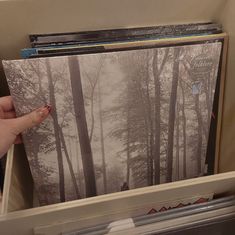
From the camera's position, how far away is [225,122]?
0.95 meters

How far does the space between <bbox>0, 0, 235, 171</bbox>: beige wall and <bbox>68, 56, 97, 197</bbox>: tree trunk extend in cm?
13

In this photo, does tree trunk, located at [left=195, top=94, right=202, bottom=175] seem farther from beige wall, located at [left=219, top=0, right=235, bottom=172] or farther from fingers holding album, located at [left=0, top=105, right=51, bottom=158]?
fingers holding album, located at [left=0, top=105, right=51, bottom=158]

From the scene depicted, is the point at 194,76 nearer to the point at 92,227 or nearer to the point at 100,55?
the point at 100,55

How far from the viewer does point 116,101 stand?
802mm

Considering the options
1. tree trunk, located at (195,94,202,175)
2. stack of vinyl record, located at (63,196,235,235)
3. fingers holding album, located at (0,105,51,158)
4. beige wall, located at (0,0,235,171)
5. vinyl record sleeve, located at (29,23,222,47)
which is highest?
beige wall, located at (0,0,235,171)

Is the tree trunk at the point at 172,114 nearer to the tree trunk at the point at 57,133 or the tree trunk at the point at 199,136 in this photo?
the tree trunk at the point at 199,136

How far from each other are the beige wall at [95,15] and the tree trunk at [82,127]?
0.42ft

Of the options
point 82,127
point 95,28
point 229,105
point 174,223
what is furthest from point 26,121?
point 229,105

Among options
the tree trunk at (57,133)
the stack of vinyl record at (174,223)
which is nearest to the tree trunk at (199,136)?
the stack of vinyl record at (174,223)

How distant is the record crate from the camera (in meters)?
0.68

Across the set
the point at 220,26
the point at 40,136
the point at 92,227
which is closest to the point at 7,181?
the point at 40,136

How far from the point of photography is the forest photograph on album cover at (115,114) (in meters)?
0.75

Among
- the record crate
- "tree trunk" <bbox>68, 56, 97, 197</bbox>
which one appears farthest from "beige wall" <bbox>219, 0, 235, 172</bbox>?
"tree trunk" <bbox>68, 56, 97, 197</bbox>

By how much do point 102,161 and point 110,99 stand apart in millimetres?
187
